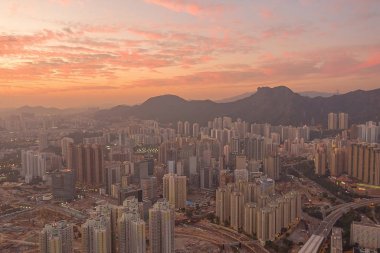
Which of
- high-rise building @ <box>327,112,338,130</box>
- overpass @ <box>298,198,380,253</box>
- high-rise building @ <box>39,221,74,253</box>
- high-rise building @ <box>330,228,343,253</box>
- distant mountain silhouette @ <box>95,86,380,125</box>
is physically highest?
distant mountain silhouette @ <box>95,86,380,125</box>

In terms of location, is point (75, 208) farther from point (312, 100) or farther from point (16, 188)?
point (312, 100)

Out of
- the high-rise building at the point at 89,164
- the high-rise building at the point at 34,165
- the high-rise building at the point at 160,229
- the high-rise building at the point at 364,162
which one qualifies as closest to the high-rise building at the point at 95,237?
the high-rise building at the point at 160,229

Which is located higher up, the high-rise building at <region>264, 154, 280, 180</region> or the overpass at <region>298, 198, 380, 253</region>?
the high-rise building at <region>264, 154, 280, 180</region>

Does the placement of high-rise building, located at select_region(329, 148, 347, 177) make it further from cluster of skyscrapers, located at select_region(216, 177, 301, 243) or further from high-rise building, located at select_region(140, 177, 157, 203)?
high-rise building, located at select_region(140, 177, 157, 203)

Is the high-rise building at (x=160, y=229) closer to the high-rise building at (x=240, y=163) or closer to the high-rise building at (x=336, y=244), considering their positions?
the high-rise building at (x=336, y=244)

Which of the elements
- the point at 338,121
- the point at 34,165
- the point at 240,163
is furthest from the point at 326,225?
the point at 338,121

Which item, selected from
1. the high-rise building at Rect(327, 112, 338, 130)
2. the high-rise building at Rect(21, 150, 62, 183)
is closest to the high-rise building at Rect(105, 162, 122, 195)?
the high-rise building at Rect(21, 150, 62, 183)

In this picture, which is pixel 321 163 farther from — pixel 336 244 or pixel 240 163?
pixel 336 244
